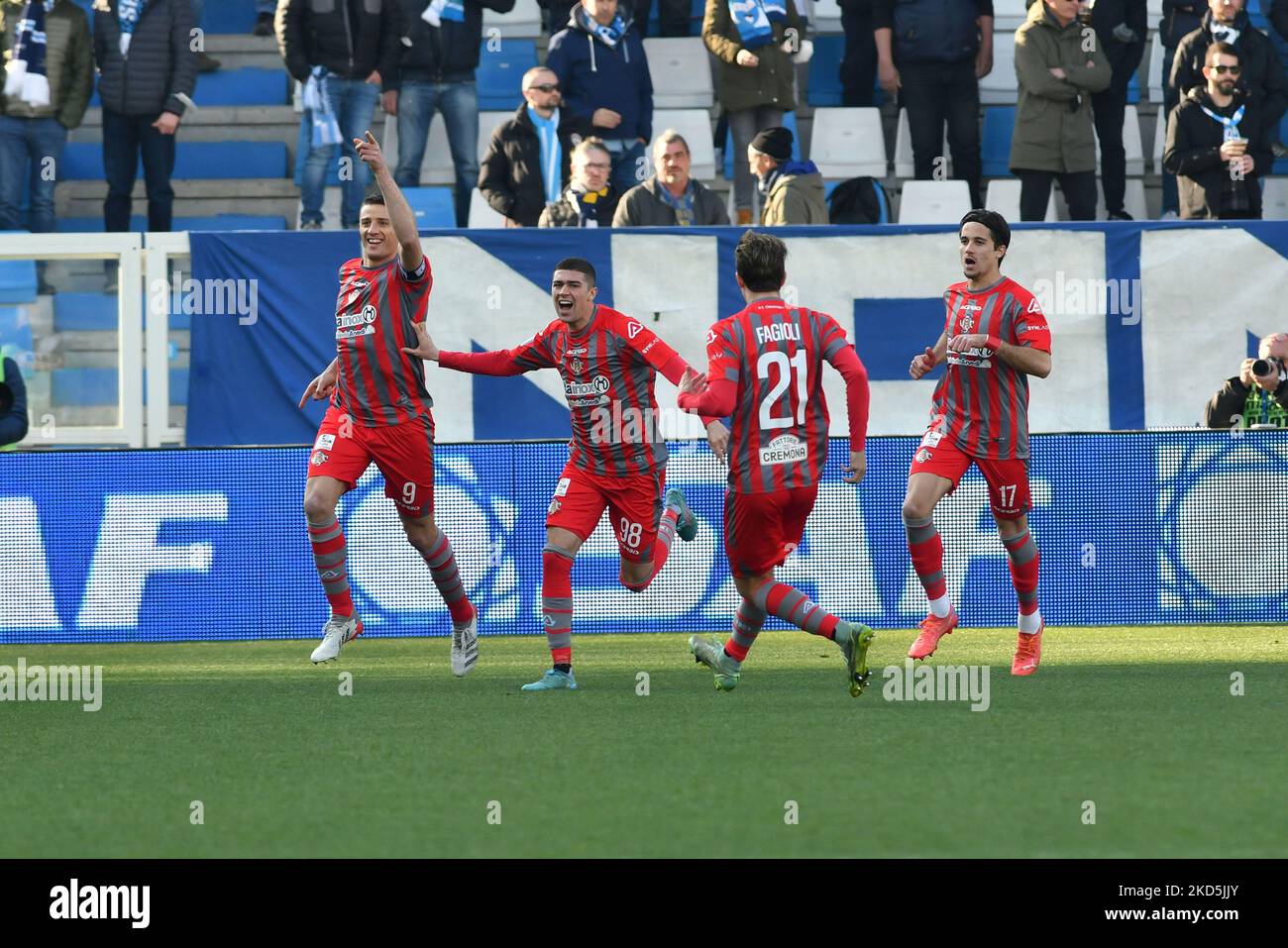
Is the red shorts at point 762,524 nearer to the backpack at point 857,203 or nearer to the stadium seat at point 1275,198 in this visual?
the backpack at point 857,203

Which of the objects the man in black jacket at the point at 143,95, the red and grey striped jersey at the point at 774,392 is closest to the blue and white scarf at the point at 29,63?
the man in black jacket at the point at 143,95

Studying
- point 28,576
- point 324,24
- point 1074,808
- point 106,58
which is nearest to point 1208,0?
point 324,24

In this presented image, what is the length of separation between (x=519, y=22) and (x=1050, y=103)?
5149mm

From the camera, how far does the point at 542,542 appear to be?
1197 centimetres

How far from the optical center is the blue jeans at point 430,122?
49.0 feet

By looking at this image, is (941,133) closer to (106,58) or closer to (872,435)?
(872,435)

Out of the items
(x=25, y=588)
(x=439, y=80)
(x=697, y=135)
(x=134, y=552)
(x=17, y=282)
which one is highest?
(x=439, y=80)

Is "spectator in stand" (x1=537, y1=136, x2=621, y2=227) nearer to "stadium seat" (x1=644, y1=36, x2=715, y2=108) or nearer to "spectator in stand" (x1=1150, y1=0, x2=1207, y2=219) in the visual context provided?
"stadium seat" (x1=644, y1=36, x2=715, y2=108)

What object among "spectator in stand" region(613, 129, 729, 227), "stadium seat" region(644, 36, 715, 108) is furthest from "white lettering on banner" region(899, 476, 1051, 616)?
"stadium seat" region(644, 36, 715, 108)

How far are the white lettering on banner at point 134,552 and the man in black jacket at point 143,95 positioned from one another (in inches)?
130

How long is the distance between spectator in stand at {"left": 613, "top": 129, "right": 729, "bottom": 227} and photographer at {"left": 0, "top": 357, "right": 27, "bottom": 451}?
4.05 m

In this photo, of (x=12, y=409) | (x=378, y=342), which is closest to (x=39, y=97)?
(x=12, y=409)

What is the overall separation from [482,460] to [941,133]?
5248 millimetres

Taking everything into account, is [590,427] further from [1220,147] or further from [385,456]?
[1220,147]
